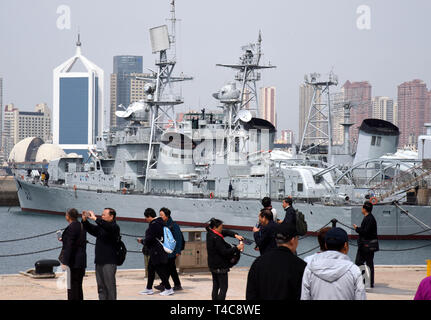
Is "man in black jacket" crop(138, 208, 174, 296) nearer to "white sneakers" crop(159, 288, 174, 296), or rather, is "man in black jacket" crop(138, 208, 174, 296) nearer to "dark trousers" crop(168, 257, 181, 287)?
"white sneakers" crop(159, 288, 174, 296)

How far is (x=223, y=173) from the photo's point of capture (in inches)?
→ 1785

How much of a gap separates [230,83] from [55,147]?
14650 cm

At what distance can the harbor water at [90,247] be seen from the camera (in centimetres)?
2684

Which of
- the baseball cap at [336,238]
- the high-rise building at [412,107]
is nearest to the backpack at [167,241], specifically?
the baseball cap at [336,238]

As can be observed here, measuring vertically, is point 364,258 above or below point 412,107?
below

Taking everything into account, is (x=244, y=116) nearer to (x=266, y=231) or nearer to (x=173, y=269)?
(x=173, y=269)

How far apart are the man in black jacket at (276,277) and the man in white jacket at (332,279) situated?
219 mm

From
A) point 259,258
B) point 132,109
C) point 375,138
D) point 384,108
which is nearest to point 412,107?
point 384,108

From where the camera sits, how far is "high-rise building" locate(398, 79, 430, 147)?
161 metres

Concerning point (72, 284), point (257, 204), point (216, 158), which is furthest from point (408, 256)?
point (72, 284)

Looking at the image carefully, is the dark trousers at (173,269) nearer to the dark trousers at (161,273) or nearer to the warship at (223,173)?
the dark trousers at (161,273)

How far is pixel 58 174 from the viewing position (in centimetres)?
5847

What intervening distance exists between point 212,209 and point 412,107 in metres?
131

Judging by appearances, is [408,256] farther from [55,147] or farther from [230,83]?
[55,147]
